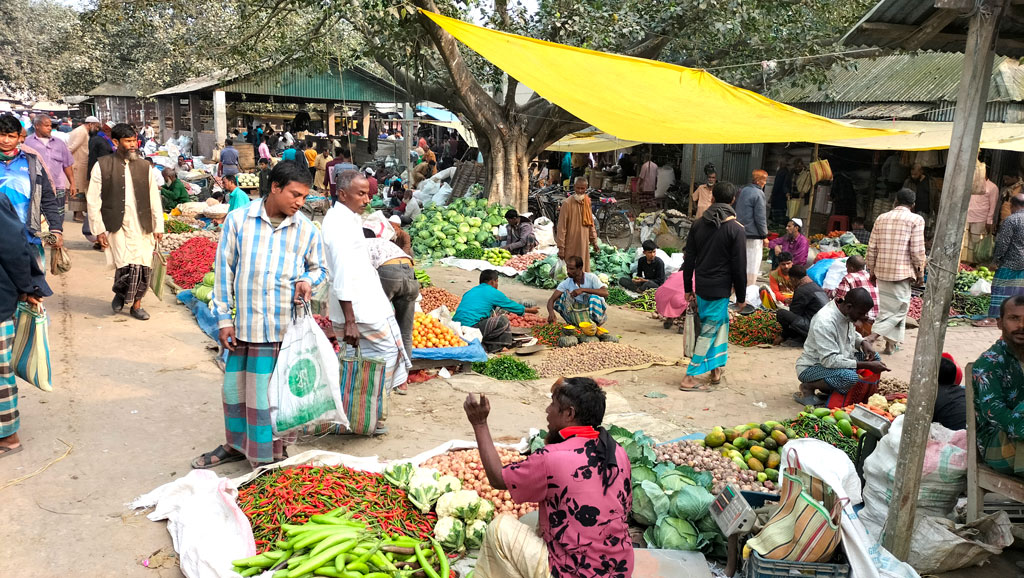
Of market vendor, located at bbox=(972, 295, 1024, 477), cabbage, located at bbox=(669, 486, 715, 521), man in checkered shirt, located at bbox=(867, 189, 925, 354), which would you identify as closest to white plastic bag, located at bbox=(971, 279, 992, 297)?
man in checkered shirt, located at bbox=(867, 189, 925, 354)

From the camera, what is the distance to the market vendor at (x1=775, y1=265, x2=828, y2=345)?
8016 millimetres

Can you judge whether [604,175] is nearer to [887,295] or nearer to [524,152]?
[524,152]

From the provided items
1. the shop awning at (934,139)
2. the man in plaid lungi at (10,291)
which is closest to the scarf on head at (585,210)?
the shop awning at (934,139)

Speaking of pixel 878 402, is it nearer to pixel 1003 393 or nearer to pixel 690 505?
pixel 1003 393

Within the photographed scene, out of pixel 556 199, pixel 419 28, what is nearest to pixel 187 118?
pixel 556 199

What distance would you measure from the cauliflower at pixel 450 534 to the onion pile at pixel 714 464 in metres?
1.40

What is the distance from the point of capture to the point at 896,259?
7629 mm

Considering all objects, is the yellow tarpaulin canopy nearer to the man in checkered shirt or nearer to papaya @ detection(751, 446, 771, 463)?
the man in checkered shirt

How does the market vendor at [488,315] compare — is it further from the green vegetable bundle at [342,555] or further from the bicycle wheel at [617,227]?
the bicycle wheel at [617,227]

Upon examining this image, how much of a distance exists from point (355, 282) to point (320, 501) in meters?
1.49

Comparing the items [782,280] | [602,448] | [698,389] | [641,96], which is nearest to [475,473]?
[602,448]

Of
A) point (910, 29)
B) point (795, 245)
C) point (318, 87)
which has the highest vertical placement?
point (318, 87)

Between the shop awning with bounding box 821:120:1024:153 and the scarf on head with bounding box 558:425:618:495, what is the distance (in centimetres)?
813

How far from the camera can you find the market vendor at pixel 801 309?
8.02 meters
